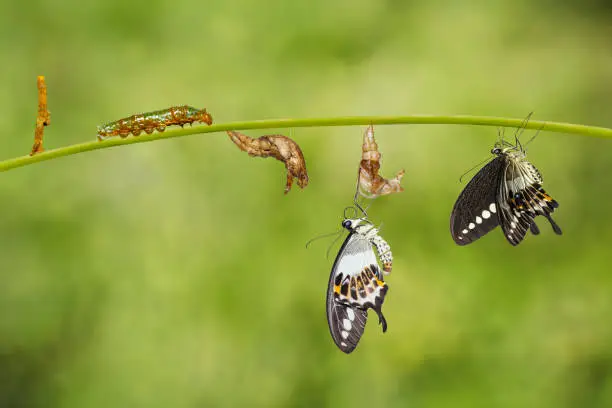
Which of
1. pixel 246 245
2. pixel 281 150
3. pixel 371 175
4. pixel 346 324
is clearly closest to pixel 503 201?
pixel 371 175

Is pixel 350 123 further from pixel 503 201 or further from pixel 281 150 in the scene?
pixel 503 201

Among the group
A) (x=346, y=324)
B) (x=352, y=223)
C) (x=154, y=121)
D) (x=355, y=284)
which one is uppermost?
(x=154, y=121)

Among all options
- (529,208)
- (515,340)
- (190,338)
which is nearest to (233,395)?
(190,338)

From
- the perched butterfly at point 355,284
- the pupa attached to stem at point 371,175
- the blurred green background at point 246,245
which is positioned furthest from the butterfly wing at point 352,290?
the blurred green background at point 246,245

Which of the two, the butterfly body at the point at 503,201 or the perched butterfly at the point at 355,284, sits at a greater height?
the butterfly body at the point at 503,201

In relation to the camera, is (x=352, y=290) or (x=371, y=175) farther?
(x=352, y=290)

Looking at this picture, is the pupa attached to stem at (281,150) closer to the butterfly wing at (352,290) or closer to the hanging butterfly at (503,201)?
the butterfly wing at (352,290)

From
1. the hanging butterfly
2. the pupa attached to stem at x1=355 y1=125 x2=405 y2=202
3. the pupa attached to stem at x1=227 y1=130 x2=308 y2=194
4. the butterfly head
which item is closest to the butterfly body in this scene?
the hanging butterfly

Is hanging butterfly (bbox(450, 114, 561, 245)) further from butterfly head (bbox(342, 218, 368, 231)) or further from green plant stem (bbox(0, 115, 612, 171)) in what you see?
green plant stem (bbox(0, 115, 612, 171))
